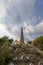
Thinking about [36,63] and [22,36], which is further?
[22,36]

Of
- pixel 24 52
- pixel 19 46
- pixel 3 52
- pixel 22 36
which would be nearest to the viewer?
pixel 3 52

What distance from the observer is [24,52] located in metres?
27.1

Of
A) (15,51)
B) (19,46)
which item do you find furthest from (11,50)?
(19,46)

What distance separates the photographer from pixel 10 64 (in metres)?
24.5

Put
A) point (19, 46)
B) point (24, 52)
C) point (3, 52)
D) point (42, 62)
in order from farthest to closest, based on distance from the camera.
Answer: point (19, 46) < point (24, 52) < point (3, 52) < point (42, 62)

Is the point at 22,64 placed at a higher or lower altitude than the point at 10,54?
A: lower

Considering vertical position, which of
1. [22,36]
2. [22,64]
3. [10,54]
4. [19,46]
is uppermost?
[22,36]

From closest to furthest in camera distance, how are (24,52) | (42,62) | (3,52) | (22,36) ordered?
(42,62), (3,52), (24,52), (22,36)

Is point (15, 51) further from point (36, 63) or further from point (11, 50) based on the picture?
point (36, 63)

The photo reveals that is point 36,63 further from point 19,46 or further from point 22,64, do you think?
point 19,46

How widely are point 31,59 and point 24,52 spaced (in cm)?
290

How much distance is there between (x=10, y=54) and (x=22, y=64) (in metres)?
2.42

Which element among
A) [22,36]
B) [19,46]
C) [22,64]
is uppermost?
[22,36]

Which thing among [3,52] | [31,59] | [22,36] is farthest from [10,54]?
[22,36]
